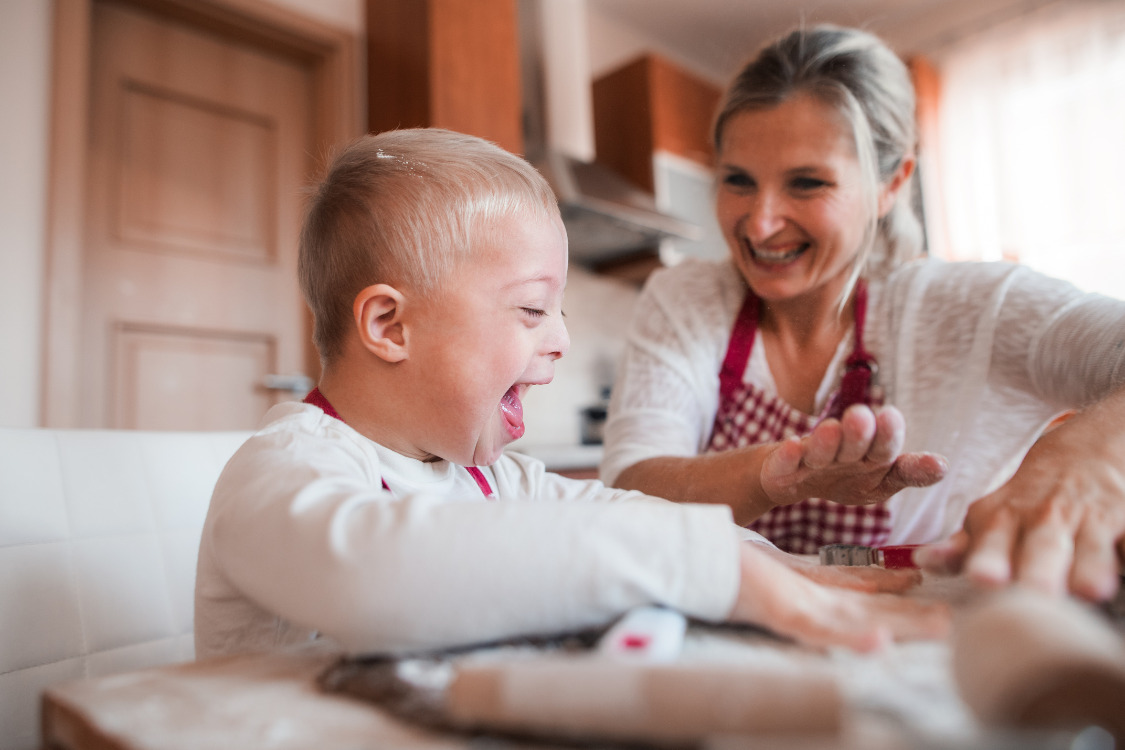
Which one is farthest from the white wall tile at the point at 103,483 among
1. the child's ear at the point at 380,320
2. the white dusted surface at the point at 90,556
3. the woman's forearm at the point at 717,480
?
the woman's forearm at the point at 717,480

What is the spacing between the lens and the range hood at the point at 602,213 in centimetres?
275

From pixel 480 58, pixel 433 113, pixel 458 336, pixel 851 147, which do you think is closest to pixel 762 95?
pixel 851 147

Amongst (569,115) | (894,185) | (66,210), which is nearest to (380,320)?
(894,185)

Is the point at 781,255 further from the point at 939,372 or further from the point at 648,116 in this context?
the point at 648,116

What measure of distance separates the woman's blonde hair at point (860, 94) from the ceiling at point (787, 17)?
2.85m

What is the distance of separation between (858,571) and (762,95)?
0.83 m

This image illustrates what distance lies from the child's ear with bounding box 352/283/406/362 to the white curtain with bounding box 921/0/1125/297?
3400mm

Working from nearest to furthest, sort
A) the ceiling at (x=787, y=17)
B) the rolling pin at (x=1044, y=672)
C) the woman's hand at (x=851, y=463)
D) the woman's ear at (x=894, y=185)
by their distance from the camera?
the rolling pin at (x=1044, y=672) → the woman's hand at (x=851, y=463) → the woman's ear at (x=894, y=185) → the ceiling at (x=787, y=17)

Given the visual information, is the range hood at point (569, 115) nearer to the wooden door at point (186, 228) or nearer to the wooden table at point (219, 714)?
the wooden door at point (186, 228)

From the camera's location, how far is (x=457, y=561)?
385 millimetres

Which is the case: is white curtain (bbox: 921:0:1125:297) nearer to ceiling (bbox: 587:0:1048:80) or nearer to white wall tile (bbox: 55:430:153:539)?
ceiling (bbox: 587:0:1048:80)

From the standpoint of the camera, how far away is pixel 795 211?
1139 millimetres

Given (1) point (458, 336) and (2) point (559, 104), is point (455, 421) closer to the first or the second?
(1) point (458, 336)

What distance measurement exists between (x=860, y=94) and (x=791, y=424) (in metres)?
0.53
